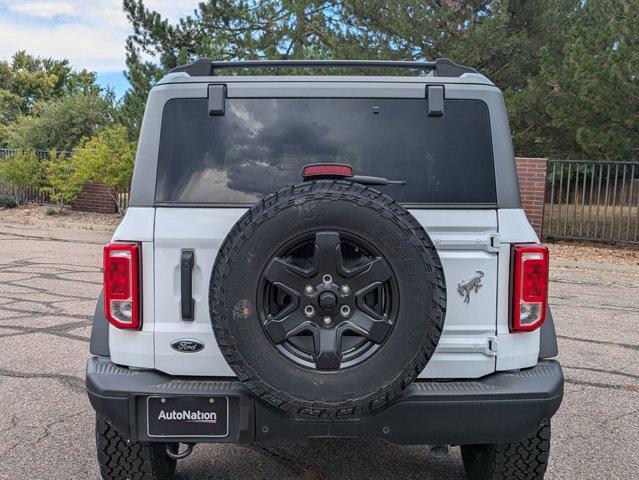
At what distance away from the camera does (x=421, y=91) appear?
276 cm

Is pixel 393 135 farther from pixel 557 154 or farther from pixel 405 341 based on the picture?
pixel 557 154

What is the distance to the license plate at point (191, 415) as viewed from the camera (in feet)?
8.36

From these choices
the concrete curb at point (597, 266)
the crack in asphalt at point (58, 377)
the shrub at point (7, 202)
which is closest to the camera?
the crack in asphalt at point (58, 377)

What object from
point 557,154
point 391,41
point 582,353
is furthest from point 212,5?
point 582,353

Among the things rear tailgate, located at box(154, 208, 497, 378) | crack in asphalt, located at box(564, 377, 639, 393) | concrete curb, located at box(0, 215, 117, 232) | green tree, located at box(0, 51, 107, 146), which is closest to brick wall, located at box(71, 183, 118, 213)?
concrete curb, located at box(0, 215, 117, 232)

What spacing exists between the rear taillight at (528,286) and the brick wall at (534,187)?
39.8ft

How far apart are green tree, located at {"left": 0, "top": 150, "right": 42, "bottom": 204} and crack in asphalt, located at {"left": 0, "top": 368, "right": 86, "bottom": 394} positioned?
17888 millimetres

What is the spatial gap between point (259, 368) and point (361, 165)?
0.99 metres

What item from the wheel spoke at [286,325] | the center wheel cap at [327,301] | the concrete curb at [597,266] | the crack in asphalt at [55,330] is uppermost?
the center wheel cap at [327,301]

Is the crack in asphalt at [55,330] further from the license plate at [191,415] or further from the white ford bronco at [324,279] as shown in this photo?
the license plate at [191,415]

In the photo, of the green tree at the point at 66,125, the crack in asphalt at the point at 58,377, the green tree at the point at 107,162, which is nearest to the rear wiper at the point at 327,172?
the crack in asphalt at the point at 58,377

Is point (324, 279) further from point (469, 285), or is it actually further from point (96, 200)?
point (96, 200)

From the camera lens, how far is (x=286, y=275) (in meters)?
2.36

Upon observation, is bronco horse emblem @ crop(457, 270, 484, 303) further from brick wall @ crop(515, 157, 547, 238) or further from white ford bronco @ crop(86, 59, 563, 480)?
brick wall @ crop(515, 157, 547, 238)
